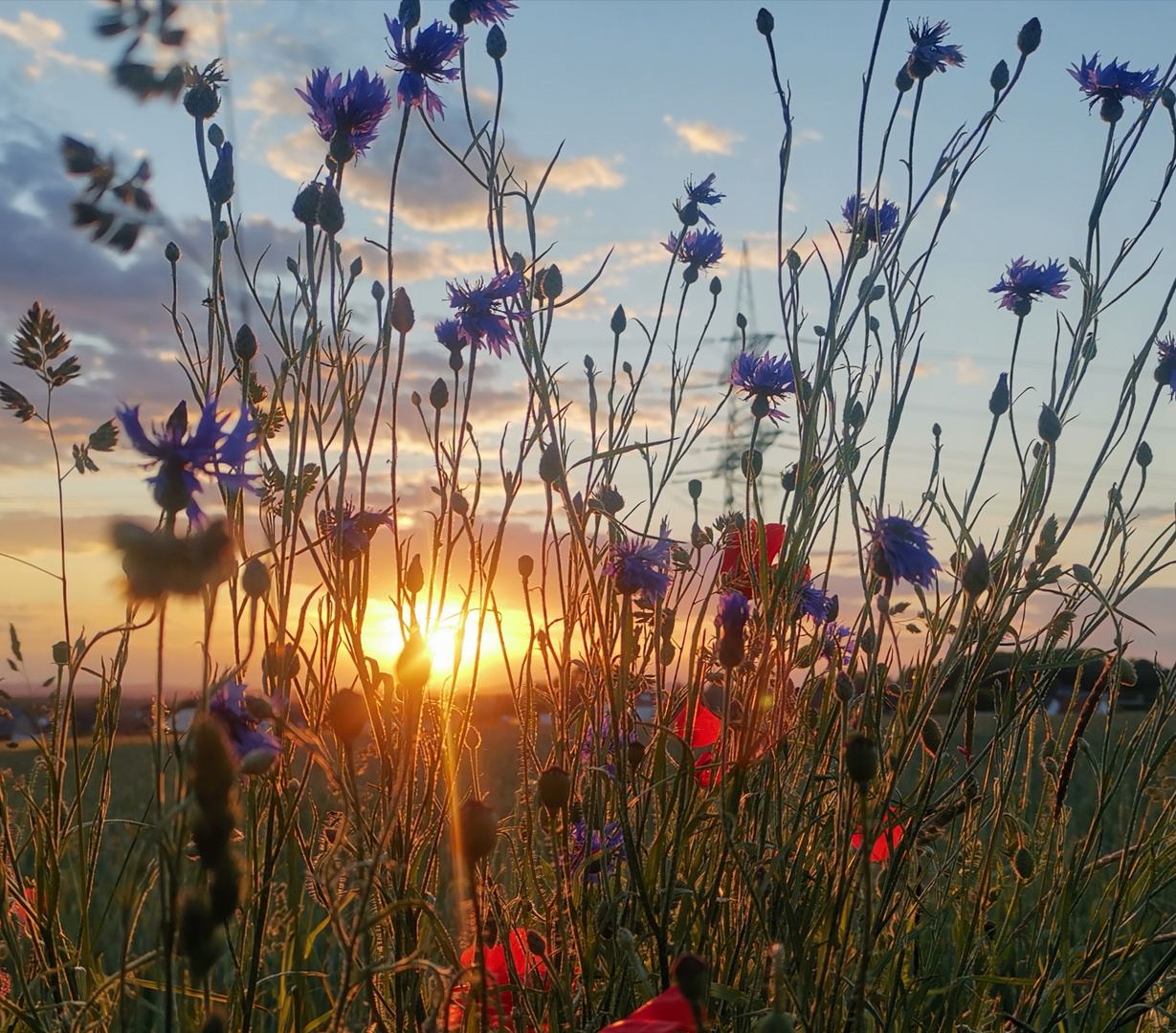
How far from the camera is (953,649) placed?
96cm

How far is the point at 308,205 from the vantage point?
3.69ft

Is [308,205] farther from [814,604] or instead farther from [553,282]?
[814,604]

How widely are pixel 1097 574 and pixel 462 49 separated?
3.57ft

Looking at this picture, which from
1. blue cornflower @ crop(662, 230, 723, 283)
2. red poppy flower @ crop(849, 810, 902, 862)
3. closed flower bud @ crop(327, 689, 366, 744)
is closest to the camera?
closed flower bud @ crop(327, 689, 366, 744)

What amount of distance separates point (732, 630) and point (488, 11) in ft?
2.82

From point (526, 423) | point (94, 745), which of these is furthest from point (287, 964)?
point (526, 423)

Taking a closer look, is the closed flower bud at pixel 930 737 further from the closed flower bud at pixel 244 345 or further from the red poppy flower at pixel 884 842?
the closed flower bud at pixel 244 345

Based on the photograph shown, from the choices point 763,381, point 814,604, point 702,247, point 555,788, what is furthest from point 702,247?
point 555,788

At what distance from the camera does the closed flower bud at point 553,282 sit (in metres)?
1.32

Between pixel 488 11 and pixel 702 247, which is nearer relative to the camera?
pixel 488 11

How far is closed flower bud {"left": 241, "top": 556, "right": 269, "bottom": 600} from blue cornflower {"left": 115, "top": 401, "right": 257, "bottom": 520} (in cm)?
13

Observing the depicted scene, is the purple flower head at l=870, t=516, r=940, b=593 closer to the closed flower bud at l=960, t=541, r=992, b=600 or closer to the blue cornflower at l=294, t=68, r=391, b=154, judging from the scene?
the closed flower bud at l=960, t=541, r=992, b=600

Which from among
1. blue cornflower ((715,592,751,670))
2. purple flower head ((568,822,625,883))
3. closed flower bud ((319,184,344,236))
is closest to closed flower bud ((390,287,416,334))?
closed flower bud ((319,184,344,236))

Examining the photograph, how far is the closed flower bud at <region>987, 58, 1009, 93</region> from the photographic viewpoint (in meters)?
1.51
